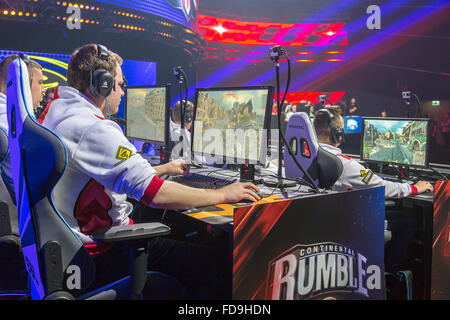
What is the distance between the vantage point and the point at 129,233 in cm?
127

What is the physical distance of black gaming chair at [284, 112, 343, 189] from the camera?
7.61 ft

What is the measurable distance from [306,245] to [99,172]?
2.44 feet

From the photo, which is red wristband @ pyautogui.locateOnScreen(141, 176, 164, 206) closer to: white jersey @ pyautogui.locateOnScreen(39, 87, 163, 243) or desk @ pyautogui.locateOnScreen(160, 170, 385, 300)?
white jersey @ pyautogui.locateOnScreen(39, 87, 163, 243)

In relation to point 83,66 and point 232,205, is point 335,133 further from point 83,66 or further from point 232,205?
point 83,66

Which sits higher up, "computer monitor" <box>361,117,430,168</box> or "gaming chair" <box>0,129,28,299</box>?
"computer monitor" <box>361,117,430,168</box>

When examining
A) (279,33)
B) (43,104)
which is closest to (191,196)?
(43,104)

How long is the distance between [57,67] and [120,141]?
6.03 meters

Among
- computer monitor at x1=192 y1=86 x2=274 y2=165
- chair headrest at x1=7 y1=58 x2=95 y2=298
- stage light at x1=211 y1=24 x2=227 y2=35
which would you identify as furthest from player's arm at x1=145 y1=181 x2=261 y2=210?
stage light at x1=211 y1=24 x2=227 y2=35

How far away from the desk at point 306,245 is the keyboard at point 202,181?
314 millimetres

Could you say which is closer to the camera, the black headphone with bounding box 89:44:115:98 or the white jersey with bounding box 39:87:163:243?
the white jersey with bounding box 39:87:163:243

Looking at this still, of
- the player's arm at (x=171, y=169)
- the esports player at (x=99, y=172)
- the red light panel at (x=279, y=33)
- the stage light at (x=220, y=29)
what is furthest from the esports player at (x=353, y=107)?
the esports player at (x=99, y=172)

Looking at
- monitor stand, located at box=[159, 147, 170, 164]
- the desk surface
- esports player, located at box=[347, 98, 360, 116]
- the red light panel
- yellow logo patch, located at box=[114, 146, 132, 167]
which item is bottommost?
the desk surface

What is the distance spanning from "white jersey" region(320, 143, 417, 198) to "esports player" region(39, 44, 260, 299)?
34.8 inches
